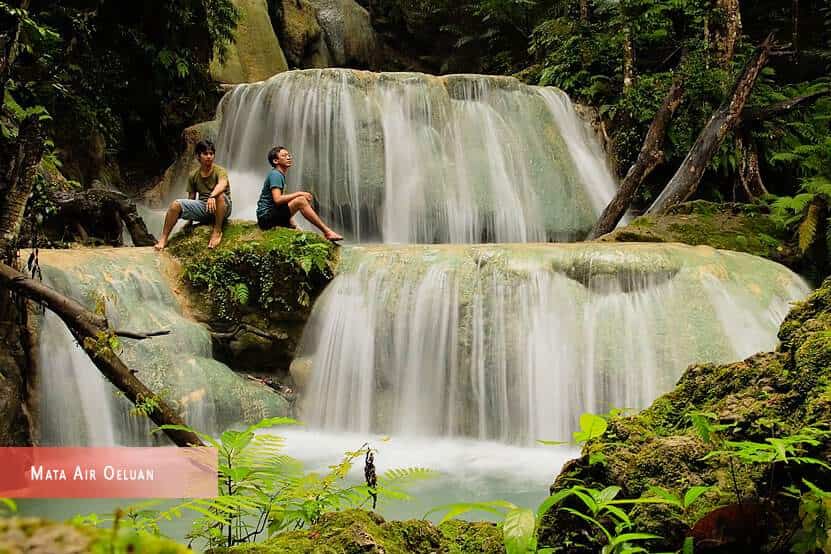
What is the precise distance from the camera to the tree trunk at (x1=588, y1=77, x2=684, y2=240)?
33.0 ft

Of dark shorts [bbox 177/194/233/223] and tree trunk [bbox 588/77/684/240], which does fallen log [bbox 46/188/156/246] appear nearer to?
dark shorts [bbox 177/194/233/223]

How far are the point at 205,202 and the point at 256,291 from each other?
127cm

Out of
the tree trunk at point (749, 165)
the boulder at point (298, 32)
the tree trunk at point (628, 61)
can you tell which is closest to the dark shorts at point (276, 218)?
the tree trunk at point (749, 165)

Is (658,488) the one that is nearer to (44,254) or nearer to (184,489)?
(184,489)

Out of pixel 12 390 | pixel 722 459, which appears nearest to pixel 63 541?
pixel 722 459

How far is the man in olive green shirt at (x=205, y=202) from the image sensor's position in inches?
290

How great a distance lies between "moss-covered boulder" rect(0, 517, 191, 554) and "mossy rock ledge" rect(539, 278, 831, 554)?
4.11 ft

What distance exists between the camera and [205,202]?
761 cm

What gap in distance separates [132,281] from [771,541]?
249 inches

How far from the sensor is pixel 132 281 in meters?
6.67

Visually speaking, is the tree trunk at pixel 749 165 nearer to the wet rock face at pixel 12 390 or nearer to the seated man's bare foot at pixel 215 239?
the seated man's bare foot at pixel 215 239

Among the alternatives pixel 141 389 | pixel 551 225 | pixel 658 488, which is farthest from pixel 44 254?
pixel 551 225

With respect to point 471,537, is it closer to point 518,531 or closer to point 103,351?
point 518,531

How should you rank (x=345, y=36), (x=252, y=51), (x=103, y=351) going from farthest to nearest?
(x=345, y=36) < (x=252, y=51) < (x=103, y=351)
